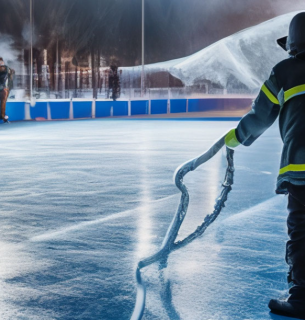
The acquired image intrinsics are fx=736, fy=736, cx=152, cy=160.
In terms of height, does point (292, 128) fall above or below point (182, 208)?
above

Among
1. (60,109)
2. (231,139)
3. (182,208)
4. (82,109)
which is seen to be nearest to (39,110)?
(60,109)

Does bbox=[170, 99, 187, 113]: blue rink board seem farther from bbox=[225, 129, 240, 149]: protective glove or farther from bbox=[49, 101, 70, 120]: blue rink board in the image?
bbox=[225, 129, 240, 149]: protective glove

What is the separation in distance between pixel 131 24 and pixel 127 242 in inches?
3726

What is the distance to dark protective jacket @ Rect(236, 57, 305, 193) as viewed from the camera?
3877 millimetres

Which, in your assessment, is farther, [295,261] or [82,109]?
[82,109]

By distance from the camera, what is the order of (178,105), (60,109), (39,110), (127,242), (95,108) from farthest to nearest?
(178,105) < (95,108) < (60,109) < (39,110) < (127,242)

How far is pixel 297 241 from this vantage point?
399cm

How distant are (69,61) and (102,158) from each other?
2953 inches

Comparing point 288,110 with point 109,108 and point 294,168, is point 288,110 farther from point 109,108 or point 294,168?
point 109,108

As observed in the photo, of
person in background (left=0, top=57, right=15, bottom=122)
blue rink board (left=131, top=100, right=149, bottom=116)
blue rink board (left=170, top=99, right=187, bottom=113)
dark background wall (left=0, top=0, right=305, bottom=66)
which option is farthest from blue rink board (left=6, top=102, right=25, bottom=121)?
dark background wall (left=0, top=0, right=305, bottom=66)

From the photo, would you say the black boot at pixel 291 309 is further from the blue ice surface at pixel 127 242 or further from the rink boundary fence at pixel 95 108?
the rink boundary fence at pixel 95 108

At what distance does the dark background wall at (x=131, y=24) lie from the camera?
86188 mm

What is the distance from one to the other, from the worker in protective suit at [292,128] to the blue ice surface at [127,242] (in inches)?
8.8

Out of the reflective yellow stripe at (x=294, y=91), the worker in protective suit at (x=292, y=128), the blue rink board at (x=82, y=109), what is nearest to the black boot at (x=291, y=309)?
the worker in protective suit at (x=292, y=128)
